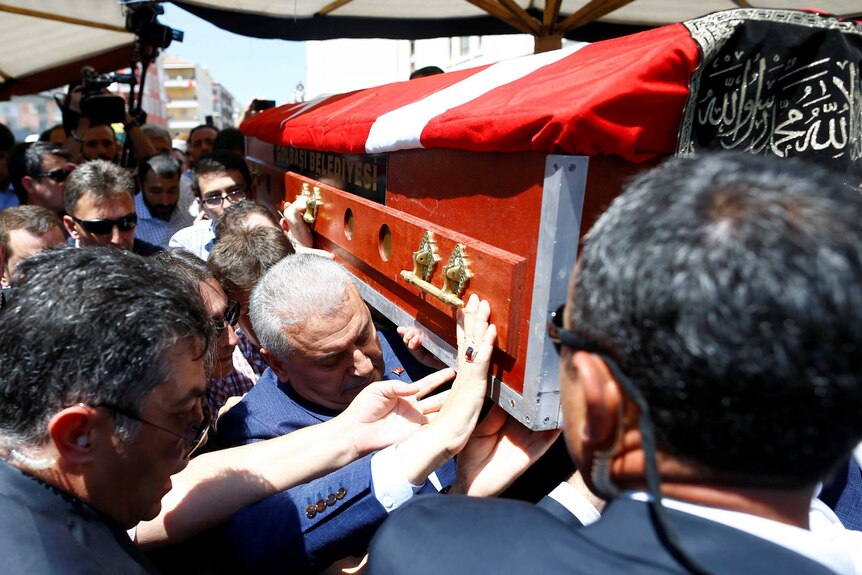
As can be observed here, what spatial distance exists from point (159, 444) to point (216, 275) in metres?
1.30

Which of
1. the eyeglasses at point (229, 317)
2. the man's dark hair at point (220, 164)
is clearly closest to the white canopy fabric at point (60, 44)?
the man's dark hair at point (220, 164)

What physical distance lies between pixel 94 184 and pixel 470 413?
97.0 inches

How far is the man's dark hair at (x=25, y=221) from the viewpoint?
2.89 m

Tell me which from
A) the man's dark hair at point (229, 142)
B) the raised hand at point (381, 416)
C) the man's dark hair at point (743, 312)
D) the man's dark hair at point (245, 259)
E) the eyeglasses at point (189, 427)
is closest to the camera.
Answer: the man's dark hair at point (743, 312)

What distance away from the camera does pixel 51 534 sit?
1.05m

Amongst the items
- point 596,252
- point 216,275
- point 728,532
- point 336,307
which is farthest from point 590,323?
point 216,275

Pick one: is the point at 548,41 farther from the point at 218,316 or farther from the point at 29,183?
the point at 29,183

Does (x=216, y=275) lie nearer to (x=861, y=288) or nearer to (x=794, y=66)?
(x=794, y=66)

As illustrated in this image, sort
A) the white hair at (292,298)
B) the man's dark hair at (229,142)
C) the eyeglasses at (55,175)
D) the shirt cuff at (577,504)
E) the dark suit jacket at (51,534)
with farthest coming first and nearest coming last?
the man's dark hair at (229,142), the eyeglasses at (55,175), the white hair at (292,298), the shirt cuff at (577,504), the dark suit jacket at (51,534)

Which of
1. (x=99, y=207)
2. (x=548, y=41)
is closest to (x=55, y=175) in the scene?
(x=99, y=207)

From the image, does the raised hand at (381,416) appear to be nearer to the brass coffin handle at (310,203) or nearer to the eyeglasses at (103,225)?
the brass coffin handle at (310,203)

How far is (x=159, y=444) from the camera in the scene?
1.19 meters

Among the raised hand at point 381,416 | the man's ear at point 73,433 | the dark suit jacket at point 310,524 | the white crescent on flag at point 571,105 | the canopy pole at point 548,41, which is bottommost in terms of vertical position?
the dark suit jacket at point 310,524

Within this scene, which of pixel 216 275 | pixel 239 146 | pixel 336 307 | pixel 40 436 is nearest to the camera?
pixel 40 436
